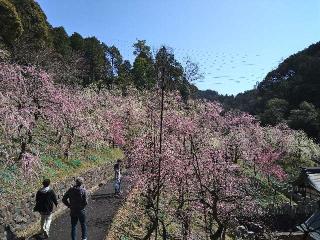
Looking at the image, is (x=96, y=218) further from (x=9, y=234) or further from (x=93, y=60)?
(x=93, y=60)

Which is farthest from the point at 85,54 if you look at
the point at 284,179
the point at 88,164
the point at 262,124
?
the point at 88,164

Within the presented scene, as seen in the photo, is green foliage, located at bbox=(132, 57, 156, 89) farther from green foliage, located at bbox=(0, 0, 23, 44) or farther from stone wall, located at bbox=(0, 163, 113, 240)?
stone wall, located at bbox=(0, 163, 113, 240)

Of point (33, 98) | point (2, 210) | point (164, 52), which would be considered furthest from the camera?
point (33, 98)

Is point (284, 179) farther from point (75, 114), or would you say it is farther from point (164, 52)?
point (164, 52)

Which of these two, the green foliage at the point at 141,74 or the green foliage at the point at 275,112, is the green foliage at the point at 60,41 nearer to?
the green foliage at the point at 141,74

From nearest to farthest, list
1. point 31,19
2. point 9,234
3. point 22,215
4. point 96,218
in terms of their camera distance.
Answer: point 9,234, point 22,215, point 96,218, point 31,19

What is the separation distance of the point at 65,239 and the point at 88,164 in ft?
39.4

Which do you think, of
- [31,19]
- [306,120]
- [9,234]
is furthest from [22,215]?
[306,120]

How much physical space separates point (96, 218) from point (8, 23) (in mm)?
24007

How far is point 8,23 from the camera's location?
36.1 meters

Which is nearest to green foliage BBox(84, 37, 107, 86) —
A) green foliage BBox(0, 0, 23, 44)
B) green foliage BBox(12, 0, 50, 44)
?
green foliage BBox(12, 0, 50, 44)

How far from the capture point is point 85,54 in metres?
61.5

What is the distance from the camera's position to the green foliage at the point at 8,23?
116 ft

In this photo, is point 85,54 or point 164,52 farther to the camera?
point 85,54
